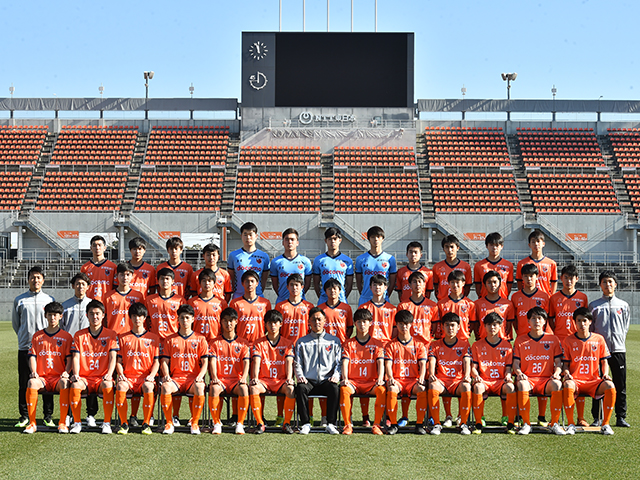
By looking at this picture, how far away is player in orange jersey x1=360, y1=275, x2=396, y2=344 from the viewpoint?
7527mm

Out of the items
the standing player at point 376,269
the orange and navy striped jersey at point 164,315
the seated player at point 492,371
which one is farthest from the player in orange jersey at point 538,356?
the orange and navy striped jersey at point 164,315

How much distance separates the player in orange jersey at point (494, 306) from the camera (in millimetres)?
7574

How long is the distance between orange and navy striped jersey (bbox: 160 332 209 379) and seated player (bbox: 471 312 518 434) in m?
2.83

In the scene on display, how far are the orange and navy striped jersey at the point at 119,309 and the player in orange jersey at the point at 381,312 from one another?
2.64m

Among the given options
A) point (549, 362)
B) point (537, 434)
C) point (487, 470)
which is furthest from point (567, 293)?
point (487, 470)

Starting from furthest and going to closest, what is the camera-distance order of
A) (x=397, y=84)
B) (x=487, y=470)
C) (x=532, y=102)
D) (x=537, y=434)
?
1. (x=532, y=102)
2. (x=397, y=84)
3. (x=537, y=434)
4. (x=487, y=470)

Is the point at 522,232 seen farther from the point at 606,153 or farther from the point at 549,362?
the point at 549,362

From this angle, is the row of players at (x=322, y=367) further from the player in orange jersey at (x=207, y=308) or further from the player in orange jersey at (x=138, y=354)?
the player in orange jersey at (x=207, y=308)

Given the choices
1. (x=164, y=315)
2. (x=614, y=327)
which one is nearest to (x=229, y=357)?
(x=164, y=315)

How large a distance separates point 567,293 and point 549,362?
91cm

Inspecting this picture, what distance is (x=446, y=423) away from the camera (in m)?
7.11

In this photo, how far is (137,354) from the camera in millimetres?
7125

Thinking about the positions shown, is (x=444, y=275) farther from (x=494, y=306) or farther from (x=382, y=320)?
(x=382, y=320)

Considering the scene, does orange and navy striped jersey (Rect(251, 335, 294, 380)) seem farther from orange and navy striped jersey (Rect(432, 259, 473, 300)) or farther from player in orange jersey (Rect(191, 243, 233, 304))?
orange and navy striped jersey (Rect(432, 259, 473, 300))
